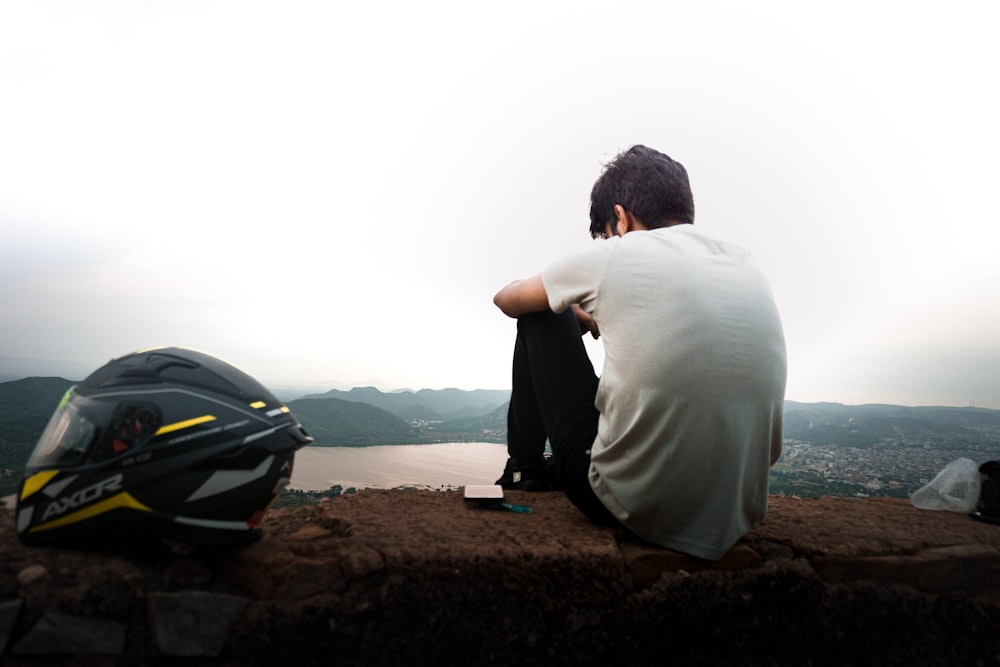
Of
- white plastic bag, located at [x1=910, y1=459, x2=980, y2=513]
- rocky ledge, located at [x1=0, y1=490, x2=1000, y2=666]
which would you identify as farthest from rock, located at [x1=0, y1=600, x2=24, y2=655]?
white plastic bag, located at [x1=910, y1=459, x2=980, y2=513]

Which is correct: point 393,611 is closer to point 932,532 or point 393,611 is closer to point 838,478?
point 932,532

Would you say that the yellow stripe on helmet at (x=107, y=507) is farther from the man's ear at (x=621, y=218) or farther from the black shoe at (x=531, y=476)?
the man's ear at (x=621, y=218)

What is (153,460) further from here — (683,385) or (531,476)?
(531,476)

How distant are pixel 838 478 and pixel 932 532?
11793 millimetres

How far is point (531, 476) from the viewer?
10.2ft

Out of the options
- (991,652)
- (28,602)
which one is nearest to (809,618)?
(991,652)

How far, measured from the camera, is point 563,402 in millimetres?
2355

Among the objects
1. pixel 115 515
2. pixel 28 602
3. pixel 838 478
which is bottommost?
pixel 838 478

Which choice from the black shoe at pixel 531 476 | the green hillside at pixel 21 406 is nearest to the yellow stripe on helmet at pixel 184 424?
the black shoe at pixel 531 476

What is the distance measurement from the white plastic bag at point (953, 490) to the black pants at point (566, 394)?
2.50 m

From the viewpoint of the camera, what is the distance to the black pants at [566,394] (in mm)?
2262

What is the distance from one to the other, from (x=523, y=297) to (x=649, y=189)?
778 millimetres

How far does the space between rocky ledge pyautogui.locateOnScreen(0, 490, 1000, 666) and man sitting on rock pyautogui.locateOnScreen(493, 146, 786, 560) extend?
20 centimetres

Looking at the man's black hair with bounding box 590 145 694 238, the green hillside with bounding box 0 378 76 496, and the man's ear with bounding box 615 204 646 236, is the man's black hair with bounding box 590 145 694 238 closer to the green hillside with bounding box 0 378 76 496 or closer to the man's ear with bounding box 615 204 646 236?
the man's ear with bounding box 615 204 646 236
